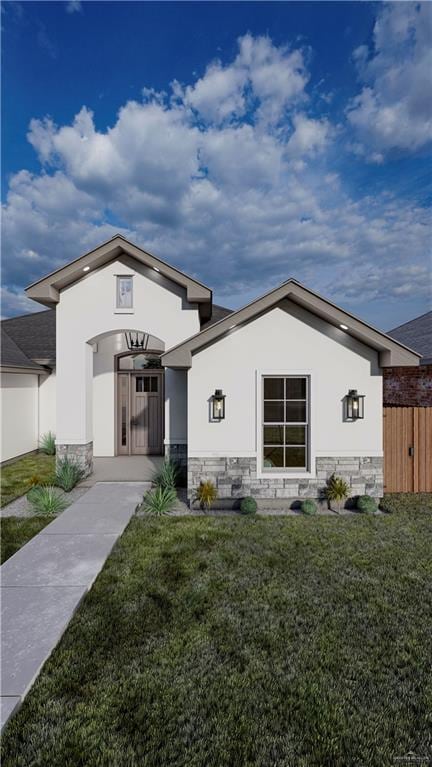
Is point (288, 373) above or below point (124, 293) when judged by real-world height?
below

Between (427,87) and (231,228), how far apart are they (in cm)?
1896

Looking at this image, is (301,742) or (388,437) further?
(388,437)

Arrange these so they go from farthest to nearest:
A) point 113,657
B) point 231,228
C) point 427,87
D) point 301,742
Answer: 1. point 231,228
2. point 427,87
3. point 113,657
4. point 301,742

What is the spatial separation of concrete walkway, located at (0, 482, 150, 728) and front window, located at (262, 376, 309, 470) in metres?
3.03

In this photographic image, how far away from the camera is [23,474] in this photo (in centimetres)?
916

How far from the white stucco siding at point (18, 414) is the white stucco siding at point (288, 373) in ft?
22.0

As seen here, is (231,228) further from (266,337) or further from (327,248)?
(266,337)

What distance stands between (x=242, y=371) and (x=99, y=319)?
4.04 m

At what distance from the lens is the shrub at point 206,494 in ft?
21.5

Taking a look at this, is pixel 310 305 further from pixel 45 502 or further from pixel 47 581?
pixel 45 502

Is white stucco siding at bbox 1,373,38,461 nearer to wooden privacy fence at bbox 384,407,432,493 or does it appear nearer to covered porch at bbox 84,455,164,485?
covered porch at bbox 84,455,164,485

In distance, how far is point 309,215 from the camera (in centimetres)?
2195

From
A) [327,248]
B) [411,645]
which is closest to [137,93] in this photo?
[411,645]

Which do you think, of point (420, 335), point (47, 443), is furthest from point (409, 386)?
point (47, 443)
